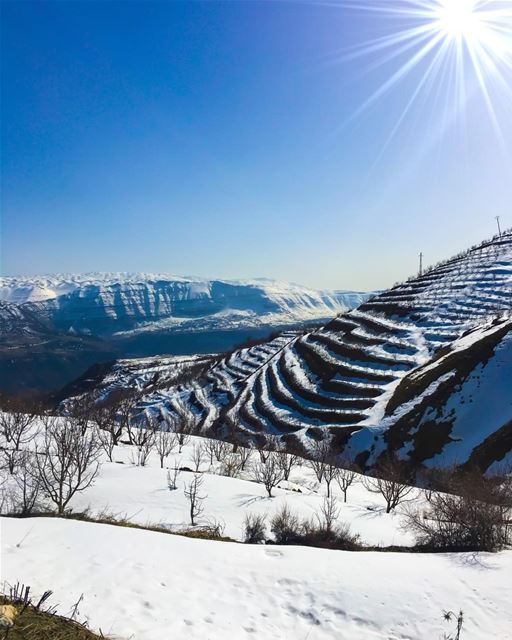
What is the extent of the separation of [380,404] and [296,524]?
38201 millimetres

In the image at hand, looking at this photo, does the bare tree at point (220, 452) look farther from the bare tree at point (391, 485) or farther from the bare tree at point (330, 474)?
the bare tree at point (391, 485)

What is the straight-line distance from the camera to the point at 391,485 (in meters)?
28.3

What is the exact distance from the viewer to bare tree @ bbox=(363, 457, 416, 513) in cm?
2775

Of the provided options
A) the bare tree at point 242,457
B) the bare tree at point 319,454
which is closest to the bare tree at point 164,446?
the bare tree at point 242,457

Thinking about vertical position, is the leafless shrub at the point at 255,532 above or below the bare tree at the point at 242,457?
above

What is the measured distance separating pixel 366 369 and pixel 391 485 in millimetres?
39007

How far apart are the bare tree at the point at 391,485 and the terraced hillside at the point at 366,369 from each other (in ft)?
10.5

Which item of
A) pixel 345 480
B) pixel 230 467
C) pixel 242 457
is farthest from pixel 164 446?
pixel 345 480

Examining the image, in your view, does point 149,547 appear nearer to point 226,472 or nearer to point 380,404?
point 226,472

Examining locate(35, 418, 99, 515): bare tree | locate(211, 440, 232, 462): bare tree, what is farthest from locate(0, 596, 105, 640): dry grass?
locate(211, 440, 232, 462): bare tree

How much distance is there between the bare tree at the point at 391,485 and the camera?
91.0ft

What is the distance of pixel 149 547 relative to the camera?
13.0 meters

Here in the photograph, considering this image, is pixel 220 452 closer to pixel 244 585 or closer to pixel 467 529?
pixel 467 529

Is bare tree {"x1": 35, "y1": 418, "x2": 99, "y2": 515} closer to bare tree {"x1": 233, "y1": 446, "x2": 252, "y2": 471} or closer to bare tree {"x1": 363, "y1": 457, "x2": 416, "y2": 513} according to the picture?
bare tree {"x1": 233, "y1": 446, "x2": 252, "y2": 471}
